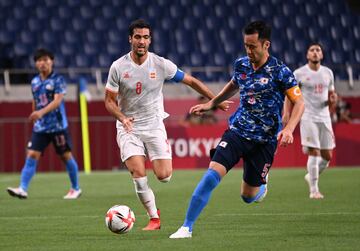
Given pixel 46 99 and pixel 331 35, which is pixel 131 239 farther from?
pixel 331 35

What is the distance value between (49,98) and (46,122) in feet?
1.47

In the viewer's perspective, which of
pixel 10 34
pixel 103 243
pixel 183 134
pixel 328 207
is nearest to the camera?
pixel 103 243

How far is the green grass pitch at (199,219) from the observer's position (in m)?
8.00

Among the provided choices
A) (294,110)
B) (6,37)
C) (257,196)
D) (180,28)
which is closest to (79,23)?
(6,37)

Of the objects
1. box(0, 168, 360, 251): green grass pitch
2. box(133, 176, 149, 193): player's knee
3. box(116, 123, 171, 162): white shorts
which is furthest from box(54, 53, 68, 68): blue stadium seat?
box(133, 176, 149, 193): player's knee

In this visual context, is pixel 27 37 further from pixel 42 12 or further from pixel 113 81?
pixel 113 81

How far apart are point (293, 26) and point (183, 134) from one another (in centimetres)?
568

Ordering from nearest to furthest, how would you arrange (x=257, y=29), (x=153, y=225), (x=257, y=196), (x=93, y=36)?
(x=257, y=29), (x=153, y=225), (x=257, y=196), (x=93, y=36)

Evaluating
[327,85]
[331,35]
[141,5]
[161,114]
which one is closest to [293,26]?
[331,35]

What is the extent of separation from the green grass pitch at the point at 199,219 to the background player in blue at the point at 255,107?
0.63m

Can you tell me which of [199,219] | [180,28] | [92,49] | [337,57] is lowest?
[199,219]

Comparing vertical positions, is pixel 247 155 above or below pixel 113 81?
below

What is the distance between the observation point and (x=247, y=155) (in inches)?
355

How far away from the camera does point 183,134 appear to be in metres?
22.5
